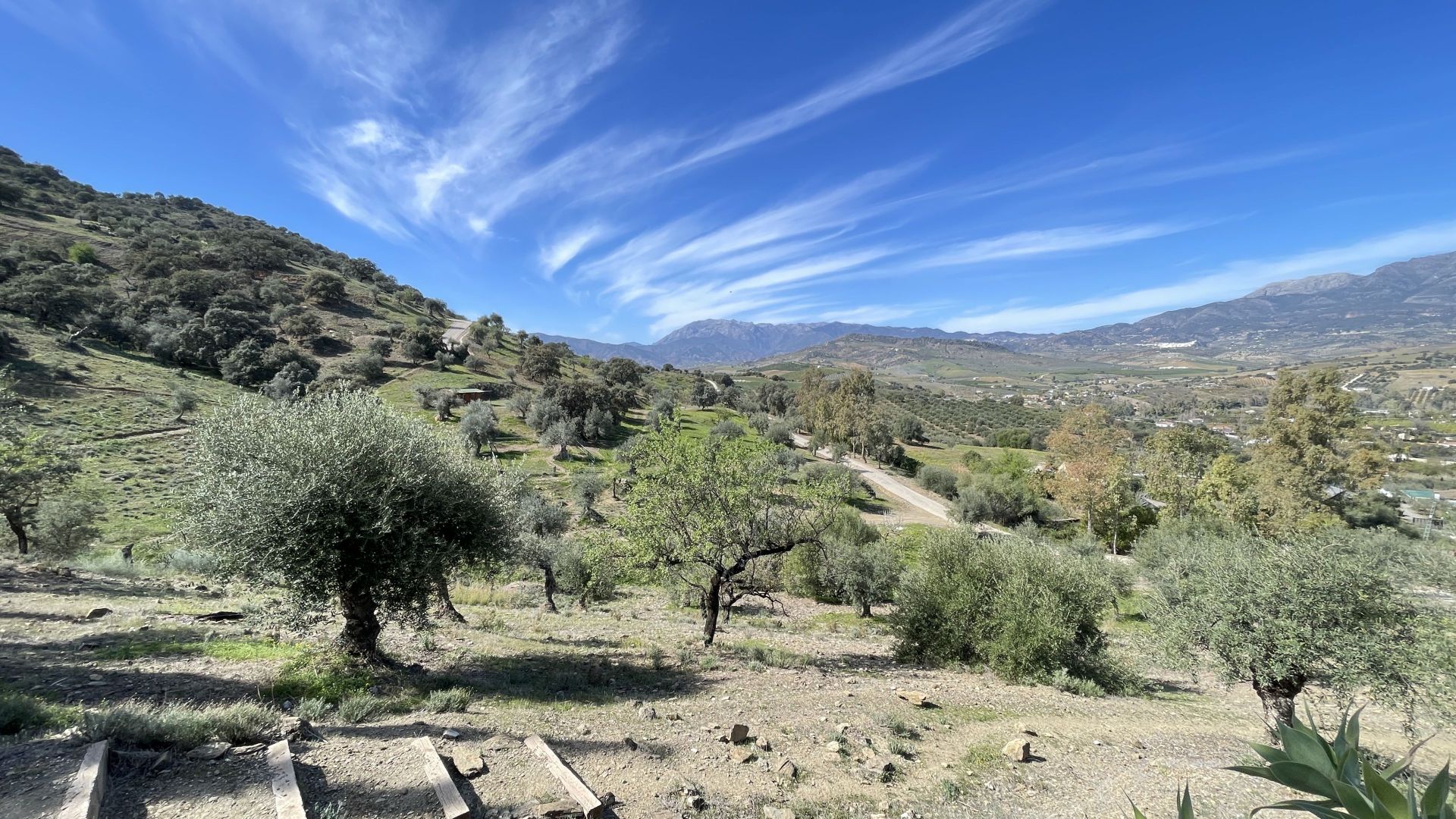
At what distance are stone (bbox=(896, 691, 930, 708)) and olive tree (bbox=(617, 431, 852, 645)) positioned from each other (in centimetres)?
453

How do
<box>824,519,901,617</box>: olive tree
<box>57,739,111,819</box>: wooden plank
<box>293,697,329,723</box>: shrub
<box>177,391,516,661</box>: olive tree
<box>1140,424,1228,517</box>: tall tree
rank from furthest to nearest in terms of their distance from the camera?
1. <box>1140,424,1228,517</box>: tall tree
2. <box>824,519,901,617</box>: olive tree
3. <box>177,391,516,661</box>: olive tree
4. <box>293,697,329,723</box>: shrub
5. <box>57,739,111,819</box>: wooden plank

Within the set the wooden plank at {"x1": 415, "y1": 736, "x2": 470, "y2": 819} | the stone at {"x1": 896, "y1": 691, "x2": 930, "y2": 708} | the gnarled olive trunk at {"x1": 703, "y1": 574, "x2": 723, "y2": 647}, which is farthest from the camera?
the gnarled olive trunk at {"x1": 703, "y1": 574, "x2": 723, "y2": 647}

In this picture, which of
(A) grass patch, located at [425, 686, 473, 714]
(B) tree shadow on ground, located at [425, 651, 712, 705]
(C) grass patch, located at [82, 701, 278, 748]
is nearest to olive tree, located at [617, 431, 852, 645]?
(B) tree shadow on ground, located at [425, 651, 712, 705]

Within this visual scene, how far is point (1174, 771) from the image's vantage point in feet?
36.1

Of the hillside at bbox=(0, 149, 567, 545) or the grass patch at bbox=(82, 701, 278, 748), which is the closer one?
the grass patch at bbox=(82, 701, 278, 748)

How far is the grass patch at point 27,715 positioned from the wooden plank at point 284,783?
9.68 feet

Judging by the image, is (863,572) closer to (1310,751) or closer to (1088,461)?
(1088,461)

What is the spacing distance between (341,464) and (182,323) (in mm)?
76403

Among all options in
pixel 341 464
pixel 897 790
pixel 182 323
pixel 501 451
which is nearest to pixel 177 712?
pixel 341 464

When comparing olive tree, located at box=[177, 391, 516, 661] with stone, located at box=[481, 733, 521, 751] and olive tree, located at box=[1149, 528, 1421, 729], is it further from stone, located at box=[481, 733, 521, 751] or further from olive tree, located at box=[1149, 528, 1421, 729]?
olive tree, located at box=[1149, 528, 1421, 729]

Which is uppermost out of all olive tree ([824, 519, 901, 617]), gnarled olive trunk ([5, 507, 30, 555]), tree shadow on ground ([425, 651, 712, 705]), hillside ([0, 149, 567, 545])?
hillside ([0, 149, 567, 545])

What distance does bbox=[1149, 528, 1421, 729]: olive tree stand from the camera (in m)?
12.1

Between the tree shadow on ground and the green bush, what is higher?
the tree shadow on ground

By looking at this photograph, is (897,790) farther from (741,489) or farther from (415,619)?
(415,619)
